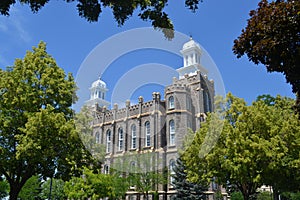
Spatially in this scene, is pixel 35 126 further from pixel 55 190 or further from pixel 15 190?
pixel 55 190

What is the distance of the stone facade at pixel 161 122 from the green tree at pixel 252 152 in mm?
14008

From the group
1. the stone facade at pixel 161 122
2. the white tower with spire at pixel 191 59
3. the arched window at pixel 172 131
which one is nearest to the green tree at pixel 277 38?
the stone facade at pixel 161 122

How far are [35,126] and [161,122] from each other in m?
25.5

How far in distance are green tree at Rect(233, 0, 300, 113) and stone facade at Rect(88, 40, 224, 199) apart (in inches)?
963

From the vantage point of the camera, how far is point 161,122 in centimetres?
3769

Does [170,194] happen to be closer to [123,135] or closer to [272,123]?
[123,135]

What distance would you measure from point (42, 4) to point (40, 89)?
32.8ft

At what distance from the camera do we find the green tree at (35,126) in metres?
13.2

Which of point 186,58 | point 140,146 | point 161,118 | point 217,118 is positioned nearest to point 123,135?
point 140,146

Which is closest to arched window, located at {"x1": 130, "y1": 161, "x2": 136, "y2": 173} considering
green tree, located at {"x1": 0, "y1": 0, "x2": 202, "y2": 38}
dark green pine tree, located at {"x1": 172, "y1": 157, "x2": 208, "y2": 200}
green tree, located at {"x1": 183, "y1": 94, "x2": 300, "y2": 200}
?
dark green pine tree, located at {"x1": 172, "y1": 157, "x2": 208, "y2": 200}

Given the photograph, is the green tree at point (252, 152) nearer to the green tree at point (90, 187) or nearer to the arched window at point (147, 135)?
the green tree at point (90, 187)

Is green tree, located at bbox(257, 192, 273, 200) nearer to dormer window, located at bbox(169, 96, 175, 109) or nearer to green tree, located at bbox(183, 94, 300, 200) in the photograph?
dormer window, located at bbox(169, 96, 175, 109)

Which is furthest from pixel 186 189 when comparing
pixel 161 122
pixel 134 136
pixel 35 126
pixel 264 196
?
pixel 35 126

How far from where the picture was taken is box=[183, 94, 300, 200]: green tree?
16062mm
